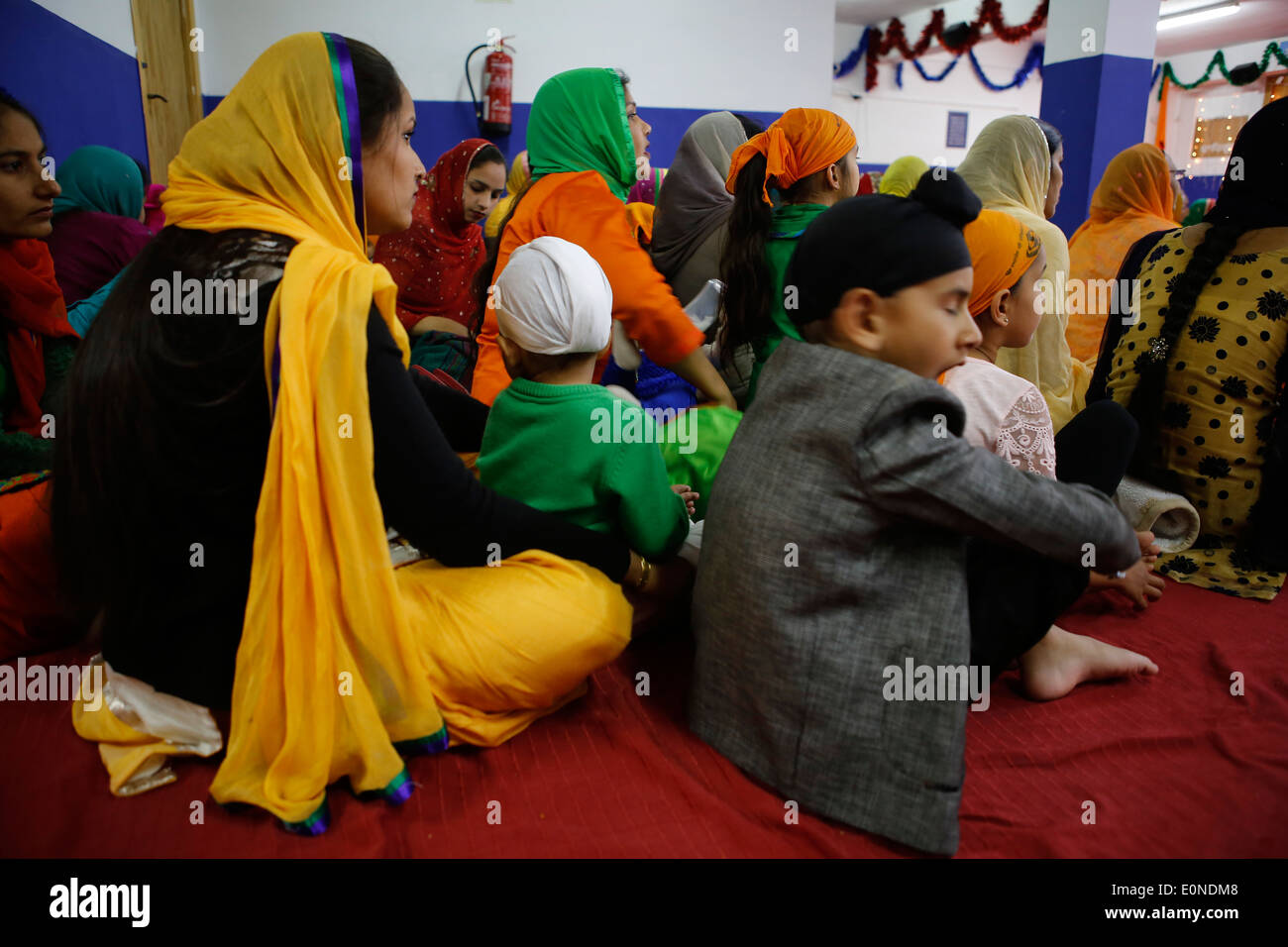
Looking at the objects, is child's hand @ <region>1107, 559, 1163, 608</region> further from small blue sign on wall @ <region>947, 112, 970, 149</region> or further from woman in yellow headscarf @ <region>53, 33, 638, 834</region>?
small blue sign on wall @ <region>947, 112, 970, 149</region>

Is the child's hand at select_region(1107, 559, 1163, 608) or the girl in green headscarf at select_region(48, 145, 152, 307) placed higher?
the girl in green headscarf at select_region(48, 145, 152, 307)

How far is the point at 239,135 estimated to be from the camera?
1.33 meters

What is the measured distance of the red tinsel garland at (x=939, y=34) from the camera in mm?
8906

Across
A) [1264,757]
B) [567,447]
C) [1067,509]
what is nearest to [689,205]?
[567,447]

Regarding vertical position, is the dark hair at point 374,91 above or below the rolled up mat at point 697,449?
above

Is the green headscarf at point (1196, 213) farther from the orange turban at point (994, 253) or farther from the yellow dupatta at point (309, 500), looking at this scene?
the yellow dupatta at point (309, 500)

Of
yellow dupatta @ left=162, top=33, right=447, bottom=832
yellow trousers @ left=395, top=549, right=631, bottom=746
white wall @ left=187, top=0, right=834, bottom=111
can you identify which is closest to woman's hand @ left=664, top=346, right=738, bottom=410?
yellow trousers @ left=395, top=549, right=631, bottom=746

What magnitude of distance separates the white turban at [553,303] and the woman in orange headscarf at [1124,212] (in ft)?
8.89

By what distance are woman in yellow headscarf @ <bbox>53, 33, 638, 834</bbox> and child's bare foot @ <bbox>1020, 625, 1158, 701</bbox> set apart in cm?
86

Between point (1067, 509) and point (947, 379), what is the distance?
1.90 feet

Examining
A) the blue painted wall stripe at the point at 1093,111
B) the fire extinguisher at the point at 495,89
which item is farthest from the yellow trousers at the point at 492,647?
the blue painted wall stripe at the point at 1093,111

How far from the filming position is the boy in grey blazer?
3.84 feet
